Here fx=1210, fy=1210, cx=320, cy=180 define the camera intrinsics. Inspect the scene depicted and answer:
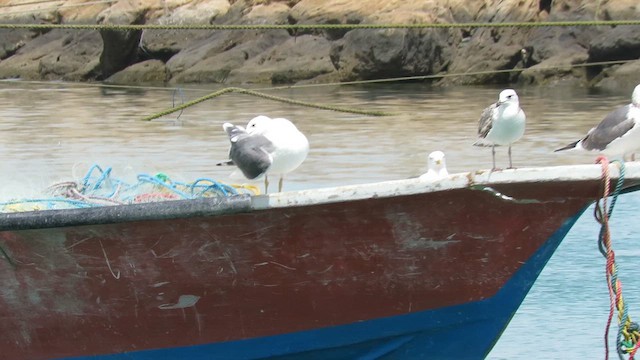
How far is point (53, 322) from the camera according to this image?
206 inches

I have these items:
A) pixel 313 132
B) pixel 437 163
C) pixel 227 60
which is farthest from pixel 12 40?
pixel 437 163

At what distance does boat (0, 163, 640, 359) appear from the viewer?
15.6 ft

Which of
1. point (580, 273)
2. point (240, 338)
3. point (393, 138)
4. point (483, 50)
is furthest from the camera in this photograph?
point (483, 50)

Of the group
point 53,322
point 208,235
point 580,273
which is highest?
point 208,235

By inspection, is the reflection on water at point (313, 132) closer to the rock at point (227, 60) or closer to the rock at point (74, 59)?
the rock at point (227, 60)

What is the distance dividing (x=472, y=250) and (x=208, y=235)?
3.52 feet

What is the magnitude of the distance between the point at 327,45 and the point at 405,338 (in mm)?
23991

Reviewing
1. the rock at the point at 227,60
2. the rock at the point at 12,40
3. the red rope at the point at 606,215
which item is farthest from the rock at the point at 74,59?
the red rope at the point at 606,215

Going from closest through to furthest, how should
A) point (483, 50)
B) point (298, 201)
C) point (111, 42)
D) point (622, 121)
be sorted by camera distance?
point (298, 201)
point (622, 121)
point (483, 50)
point (111, 42)

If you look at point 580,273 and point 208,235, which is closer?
point 208,235

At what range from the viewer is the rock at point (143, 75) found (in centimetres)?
3025

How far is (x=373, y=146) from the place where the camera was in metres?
13.7

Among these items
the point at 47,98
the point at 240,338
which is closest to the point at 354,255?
the point at 240,338

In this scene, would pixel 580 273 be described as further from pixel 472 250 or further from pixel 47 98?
pixel 47 98
